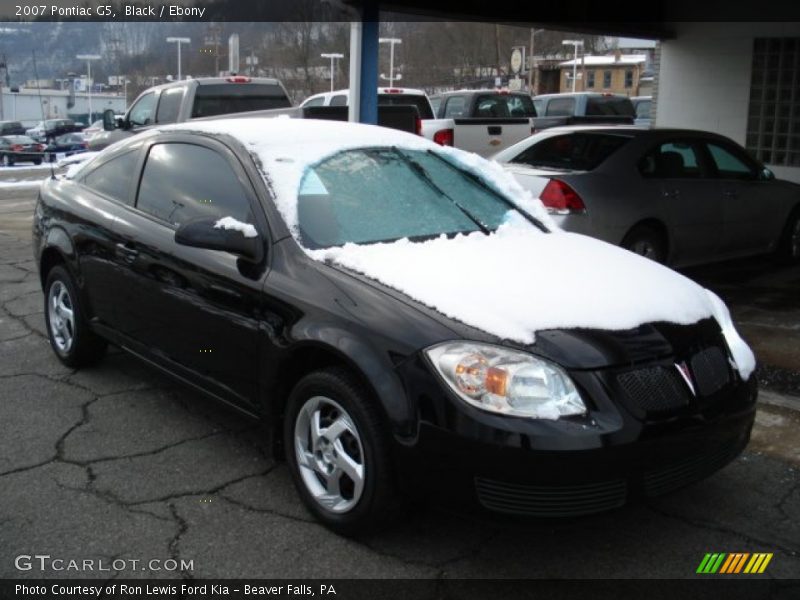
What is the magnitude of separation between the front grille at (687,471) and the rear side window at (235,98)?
984 centimetres

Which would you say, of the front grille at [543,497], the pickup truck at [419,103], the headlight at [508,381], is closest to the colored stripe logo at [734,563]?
the front grille at [543,497]

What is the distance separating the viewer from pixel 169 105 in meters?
11.8

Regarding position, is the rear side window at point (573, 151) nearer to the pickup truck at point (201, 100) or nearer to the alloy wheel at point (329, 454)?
the alloy wheel at point (329, 454)

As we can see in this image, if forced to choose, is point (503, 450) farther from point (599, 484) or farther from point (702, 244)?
point (702, 244)

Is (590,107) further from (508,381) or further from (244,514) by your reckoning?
(508,381)

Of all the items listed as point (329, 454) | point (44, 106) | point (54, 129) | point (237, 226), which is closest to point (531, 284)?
point (329, 454)

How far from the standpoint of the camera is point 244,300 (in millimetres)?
3543

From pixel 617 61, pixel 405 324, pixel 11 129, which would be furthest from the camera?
pixel 617 61

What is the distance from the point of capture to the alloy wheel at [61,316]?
203 inches

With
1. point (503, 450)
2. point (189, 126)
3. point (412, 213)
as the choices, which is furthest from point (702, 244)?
point (503, 450)

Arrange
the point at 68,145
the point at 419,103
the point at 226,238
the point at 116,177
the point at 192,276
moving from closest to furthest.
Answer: the point at 226,238, the point at 192,276, the point at 116,177, the point at 419,103, the point at 68,145

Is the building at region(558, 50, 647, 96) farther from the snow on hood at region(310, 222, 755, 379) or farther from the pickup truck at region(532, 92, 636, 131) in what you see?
the snow on hood at region(310, 222, 755, 379)

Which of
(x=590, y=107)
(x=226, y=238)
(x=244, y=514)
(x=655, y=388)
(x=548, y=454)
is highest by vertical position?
(x=590, y=107)

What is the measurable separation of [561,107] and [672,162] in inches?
553
